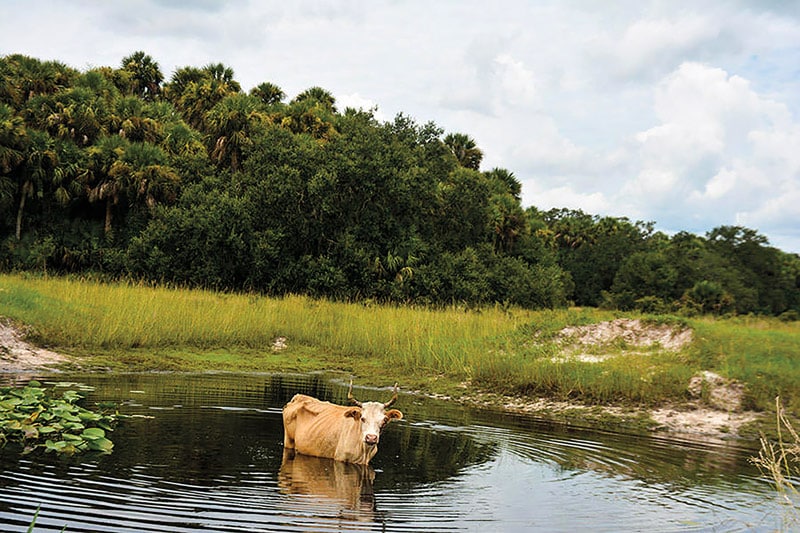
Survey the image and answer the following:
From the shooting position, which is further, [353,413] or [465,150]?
[465,150]

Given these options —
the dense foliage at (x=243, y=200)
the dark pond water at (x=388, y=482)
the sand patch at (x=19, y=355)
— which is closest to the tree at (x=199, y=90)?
the dense foliage at (x=243, y=200)

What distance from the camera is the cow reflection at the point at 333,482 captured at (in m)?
7.36

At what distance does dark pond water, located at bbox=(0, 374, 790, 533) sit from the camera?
22.0 ft

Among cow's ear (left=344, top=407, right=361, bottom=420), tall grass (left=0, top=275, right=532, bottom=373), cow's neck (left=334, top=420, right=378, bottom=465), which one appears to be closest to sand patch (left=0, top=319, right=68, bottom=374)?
tall grass (left=0, top=275, right=532, bottom=373)

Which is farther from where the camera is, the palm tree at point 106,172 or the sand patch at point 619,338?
the palm tree at point 106,172

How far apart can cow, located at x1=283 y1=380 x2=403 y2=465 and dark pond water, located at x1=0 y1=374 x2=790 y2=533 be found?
0.19 meters

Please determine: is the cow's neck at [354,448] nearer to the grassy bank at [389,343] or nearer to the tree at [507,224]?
the grassy bank at [389,343]

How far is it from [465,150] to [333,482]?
170ft

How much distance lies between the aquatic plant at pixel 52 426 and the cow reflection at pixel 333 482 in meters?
2.06

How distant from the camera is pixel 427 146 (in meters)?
48.1

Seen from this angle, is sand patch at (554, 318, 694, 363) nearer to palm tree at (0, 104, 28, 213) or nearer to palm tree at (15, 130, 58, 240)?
palm tree at (15, 130, 58, 240)

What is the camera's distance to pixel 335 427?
9.55 m

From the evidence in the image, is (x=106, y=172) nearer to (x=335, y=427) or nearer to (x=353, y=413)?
(x=335, y=427)

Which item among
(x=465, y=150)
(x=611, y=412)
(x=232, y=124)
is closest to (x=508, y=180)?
(x=465, y=150)
